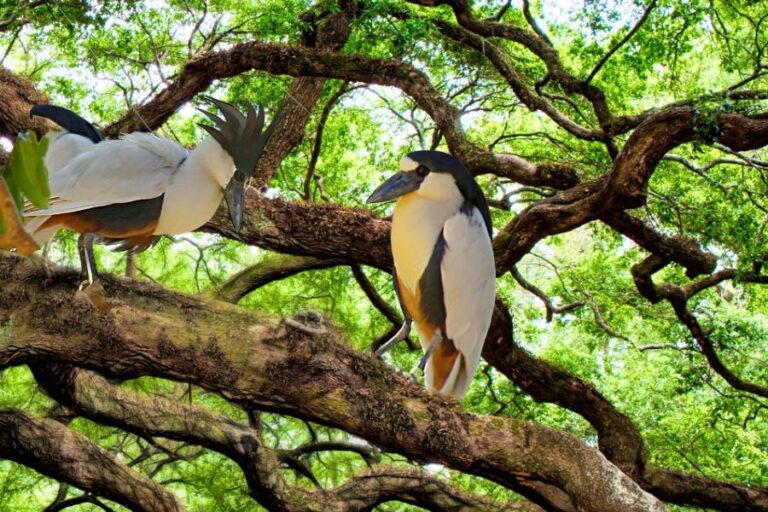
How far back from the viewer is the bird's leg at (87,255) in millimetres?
2055

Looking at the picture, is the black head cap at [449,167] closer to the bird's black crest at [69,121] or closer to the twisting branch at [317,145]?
the bird's black crest at [69,121]

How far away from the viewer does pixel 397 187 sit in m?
1.99

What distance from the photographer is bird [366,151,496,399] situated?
204 centimetres

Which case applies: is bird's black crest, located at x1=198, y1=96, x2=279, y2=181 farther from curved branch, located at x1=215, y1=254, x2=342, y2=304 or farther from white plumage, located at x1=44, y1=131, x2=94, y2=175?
curved branch, located at x1=215, y1=254, x2=342, y2=304

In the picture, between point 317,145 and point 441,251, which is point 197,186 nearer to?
point 441,251

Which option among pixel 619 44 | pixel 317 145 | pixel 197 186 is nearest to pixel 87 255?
pixel 197 186

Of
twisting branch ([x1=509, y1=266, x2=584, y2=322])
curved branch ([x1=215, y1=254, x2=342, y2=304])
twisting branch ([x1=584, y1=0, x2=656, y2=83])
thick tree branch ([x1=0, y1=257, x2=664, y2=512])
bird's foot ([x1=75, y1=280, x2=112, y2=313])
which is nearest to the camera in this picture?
bird's foot ([x1=75, y1=280, x2=112, y2=313])

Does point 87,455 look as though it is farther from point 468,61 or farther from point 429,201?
point 468,61

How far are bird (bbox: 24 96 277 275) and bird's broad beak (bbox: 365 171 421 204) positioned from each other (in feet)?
0.95

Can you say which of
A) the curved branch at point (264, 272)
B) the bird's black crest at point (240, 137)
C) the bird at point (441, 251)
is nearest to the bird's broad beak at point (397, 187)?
the bird at point (441, 251)

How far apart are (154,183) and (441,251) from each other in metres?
0.69

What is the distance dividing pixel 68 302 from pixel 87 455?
117cm

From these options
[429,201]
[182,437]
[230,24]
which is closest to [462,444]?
[429,201]

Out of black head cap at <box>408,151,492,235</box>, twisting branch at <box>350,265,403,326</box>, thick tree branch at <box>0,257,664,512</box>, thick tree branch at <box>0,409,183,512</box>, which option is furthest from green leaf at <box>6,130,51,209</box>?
twisting branch at <box>350,265,403,326</box>
